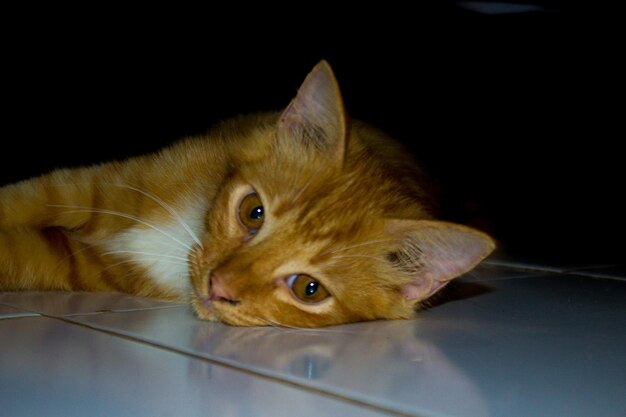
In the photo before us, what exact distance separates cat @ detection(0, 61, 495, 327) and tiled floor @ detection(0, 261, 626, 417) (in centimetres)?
8

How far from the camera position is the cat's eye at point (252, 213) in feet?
5.96

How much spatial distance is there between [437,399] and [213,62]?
2.34 metres

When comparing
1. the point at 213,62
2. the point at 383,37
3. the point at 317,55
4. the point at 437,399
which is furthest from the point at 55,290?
the point at 383,37

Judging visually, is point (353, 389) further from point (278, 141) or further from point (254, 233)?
point (278, 141)

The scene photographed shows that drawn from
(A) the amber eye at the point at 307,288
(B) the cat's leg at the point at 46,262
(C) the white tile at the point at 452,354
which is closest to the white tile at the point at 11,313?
(C) the white tile at the point at 452,354

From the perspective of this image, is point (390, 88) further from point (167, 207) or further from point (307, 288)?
point (307, 288)

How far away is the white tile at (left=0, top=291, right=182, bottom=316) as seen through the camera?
1.75 m

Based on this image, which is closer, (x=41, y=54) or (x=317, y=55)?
(x=41, y=54)

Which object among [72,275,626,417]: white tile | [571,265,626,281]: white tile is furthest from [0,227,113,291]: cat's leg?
[571,265,626,281]: white tile

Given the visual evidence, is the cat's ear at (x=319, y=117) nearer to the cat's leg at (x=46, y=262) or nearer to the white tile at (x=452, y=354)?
the white tile at (x=452, y=354)

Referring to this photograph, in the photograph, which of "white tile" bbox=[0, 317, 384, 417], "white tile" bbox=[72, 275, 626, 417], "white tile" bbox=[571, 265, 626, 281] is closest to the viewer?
"white tile" bbox=[0, 317, 384, 417]

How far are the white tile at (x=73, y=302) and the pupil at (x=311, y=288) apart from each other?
39cm

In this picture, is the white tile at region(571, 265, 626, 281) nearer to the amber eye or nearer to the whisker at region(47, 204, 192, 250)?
the amber eye

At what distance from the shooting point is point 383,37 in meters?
3.46
